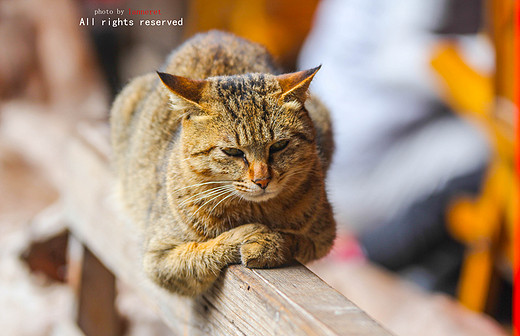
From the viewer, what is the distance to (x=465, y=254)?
3.99 metres

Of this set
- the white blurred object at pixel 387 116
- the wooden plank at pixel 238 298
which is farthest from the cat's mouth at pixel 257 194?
the white blurred object at pixel 387 116

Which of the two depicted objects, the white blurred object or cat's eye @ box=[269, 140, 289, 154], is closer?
cat's eye @ box=[269, 140, 289, 154]

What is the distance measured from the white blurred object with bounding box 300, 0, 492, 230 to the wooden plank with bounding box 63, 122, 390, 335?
7.67 feet

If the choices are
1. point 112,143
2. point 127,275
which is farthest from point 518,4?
point 127,275

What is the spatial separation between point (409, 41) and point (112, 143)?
10.2 feet

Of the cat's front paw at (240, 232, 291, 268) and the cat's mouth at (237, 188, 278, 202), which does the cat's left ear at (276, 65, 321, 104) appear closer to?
the cat's mouth at (237, 188, 278, 202)

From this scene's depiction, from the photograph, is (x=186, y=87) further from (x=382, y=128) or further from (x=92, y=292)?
(x=382, y=128)

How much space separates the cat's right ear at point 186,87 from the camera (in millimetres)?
1328

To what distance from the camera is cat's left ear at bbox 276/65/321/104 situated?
1383 millimetres

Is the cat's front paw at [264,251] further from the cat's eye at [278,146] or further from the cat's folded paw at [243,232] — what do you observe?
the cat's eye at [278,146]

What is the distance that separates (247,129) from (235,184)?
133 mm

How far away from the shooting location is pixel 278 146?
53.9 inches

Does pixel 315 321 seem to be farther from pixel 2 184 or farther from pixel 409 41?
pixel 409 41

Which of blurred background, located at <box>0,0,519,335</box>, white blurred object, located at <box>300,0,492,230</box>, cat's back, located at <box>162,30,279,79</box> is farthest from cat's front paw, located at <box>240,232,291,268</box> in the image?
white blurred object, located at <box>300,0,492,230</box>
